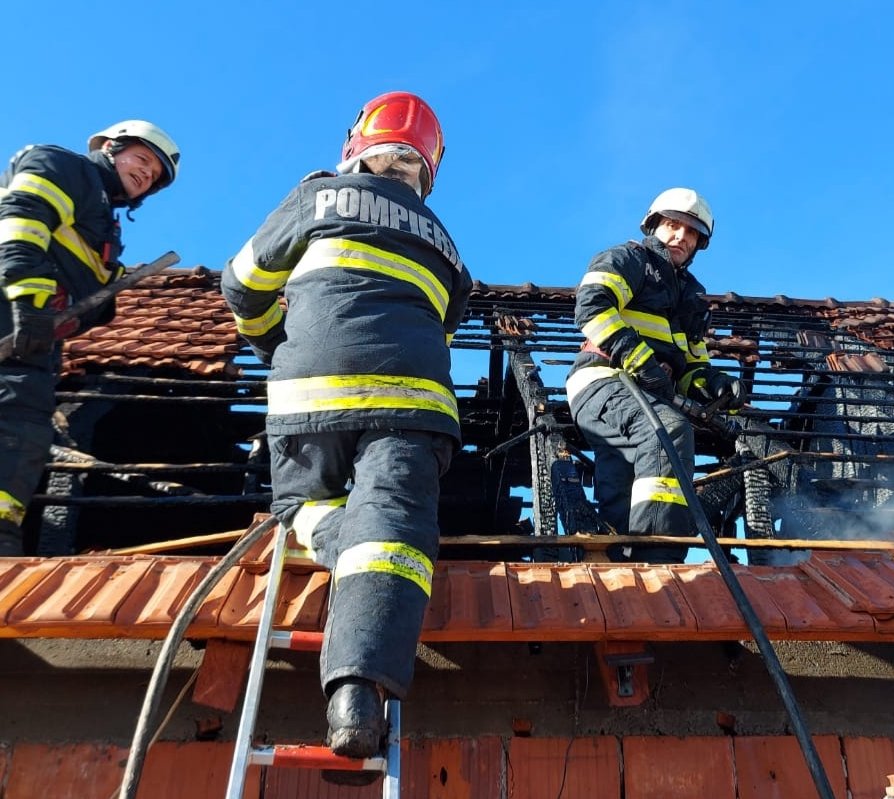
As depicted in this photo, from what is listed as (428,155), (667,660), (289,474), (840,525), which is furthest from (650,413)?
(840,525)

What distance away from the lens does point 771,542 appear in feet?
10.3

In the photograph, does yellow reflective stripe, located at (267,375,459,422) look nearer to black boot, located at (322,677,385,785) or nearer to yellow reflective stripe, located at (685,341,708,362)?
black boot, located at (322,677,385,785)

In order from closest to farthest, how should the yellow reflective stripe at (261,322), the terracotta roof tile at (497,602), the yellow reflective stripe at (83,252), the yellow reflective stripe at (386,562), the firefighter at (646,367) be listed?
the yellow reflective stripe at (386,562), the terracotta roof tile at (497,602), the yellow reflective stripe at (261,322), the firefighter at (646,367), the yellow reflective stripe at (83,252)

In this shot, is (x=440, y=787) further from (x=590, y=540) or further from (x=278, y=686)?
(x=590, y=540)

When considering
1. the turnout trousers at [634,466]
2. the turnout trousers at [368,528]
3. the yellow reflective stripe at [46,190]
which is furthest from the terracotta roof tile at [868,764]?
the yellow reflective stripe at [46,190]

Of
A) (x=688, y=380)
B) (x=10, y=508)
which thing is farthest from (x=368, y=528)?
(x=688, y=380)

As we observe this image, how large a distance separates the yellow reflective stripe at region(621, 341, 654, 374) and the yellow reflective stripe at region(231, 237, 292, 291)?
1872 mm

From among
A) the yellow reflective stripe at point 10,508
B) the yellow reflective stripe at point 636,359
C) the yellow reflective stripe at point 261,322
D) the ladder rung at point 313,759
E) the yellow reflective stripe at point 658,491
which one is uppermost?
the yellow reflective stripe at point 636,359

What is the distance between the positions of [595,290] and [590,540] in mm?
1473

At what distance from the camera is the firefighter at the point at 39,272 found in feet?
11.8

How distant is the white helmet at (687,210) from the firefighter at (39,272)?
2940 millimetres

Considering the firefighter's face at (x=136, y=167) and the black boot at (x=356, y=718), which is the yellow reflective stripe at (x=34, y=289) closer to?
the firefighter's face at (x=136, y=167)

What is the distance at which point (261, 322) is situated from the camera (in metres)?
2.89

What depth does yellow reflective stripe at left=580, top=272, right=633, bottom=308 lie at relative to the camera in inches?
164
